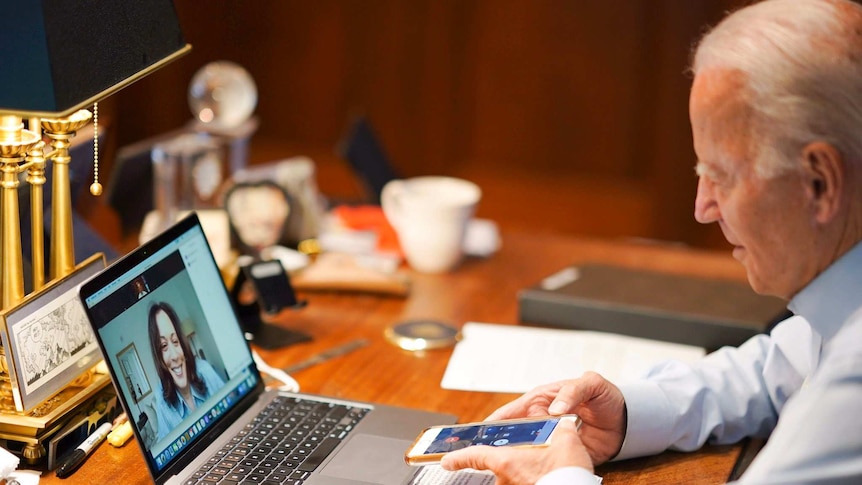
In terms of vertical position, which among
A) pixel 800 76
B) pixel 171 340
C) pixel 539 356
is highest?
pixel 800 76

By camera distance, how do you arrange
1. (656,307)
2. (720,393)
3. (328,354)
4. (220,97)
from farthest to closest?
1. (220,97)
2. (656,307)
3. (328,354)
4. (720,393)

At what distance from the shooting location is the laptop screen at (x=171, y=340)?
1207 mm

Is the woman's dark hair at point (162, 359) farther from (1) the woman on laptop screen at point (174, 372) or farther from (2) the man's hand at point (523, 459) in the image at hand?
(2) the man's hand at point (523, 459)

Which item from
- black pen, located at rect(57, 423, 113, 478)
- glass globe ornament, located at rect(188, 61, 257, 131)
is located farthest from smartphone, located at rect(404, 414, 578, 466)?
glass globe ornament, located at rect(188, 61, 257, 131)

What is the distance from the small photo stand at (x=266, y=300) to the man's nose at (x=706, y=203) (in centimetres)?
78

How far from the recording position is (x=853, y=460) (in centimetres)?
99

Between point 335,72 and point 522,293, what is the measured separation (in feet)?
10.7

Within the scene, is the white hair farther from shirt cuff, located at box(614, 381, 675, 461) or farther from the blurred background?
the blurred background

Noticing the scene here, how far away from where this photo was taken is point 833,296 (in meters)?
1.15

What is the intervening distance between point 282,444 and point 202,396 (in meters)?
0.12

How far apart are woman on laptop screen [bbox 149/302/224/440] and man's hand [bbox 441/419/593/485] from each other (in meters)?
0.34

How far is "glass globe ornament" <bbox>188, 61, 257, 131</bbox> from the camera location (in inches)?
91.6

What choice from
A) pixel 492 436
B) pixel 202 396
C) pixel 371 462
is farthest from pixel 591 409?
pixel 202 396

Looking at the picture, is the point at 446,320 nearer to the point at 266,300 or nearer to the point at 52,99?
the point at 266,300
